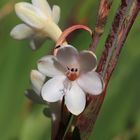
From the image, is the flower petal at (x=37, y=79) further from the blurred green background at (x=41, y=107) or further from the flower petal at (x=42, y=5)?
the blurred green background at (x=41, y=107)

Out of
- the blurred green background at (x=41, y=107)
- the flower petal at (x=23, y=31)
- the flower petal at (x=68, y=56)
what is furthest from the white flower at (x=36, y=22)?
the blurred green background at (x=41, y=107)

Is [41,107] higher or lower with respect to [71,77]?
lower

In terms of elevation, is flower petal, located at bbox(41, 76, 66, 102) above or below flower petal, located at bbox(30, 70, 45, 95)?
above

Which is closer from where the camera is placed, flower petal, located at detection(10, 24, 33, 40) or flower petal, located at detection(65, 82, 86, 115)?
flower petal, located at detection(65, 82, 86, 115)

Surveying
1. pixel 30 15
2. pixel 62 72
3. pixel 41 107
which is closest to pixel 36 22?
pixel 30 15

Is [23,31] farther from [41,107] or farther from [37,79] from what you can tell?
[41,107]

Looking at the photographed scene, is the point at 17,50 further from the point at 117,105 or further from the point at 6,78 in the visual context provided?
the point at 117,105

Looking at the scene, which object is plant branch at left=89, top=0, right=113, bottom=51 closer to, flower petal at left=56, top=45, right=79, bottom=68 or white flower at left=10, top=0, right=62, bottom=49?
flower petal at left=56, top=45, right=79, bottom=68

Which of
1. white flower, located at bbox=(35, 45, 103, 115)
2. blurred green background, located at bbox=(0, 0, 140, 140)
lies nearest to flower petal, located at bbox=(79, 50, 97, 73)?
white flower, located at bbox=(35, 45, 103, 115)
